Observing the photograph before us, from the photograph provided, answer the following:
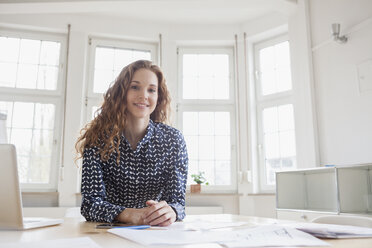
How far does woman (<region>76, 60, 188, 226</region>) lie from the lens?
1423 millimetres

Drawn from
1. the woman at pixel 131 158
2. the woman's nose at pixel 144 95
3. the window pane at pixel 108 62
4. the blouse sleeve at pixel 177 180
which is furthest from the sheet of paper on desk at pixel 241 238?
the window pane at pixel 108 62

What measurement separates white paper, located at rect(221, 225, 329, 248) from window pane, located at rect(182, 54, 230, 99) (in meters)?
3.84

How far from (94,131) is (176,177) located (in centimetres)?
42

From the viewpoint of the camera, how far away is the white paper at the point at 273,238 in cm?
66

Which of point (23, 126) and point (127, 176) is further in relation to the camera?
point (23, 126)

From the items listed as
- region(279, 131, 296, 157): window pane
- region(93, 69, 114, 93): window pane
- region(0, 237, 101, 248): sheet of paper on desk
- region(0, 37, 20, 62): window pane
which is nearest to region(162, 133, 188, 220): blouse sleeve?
region(0, 237, 101, 248): sheet of paper on desk

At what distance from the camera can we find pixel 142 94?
1729 mm

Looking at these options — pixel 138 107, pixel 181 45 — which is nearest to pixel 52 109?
pixel 181 45

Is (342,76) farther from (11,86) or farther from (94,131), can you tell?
(11,86)

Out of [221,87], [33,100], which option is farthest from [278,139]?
[33,100]

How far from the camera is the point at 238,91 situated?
449cm

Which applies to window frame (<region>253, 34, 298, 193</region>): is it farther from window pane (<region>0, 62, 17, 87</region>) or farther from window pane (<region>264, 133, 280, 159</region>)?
window pane (<region>0, 62, 17, 87</region>)

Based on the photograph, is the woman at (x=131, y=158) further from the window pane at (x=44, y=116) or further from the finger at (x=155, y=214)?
Result: the window pane at (x=44, y=116)

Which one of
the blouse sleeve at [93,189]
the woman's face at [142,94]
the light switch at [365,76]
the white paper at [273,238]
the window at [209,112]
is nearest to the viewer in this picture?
the white paper at [273,238]
